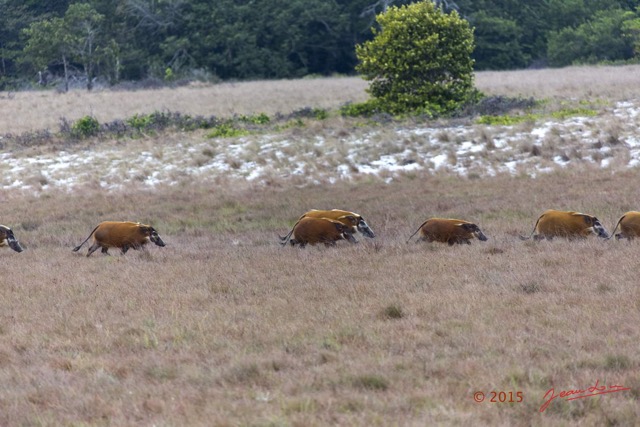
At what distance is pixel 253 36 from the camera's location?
201 ft

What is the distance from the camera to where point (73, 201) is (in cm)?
2042

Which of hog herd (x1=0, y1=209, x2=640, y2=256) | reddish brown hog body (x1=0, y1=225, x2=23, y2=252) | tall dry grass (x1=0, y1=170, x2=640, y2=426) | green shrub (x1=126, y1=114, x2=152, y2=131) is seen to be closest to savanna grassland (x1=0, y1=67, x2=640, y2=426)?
tall dry grass (x1=0, y1=170, x2=640, y2=426)

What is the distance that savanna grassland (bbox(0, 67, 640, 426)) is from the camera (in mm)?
6367

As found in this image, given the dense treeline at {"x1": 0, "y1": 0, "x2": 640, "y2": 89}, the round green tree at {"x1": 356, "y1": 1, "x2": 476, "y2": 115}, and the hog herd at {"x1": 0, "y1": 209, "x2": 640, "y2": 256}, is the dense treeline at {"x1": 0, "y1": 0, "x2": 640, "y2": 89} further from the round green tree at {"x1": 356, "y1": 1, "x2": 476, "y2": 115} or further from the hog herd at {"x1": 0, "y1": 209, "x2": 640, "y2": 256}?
the hog herd at {"x1": 0, "y1": 209, "x2": 640, "y2": 256}

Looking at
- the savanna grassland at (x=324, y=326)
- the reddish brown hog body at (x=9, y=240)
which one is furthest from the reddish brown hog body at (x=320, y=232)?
the reddish brown hog body at (x=9, y=240)

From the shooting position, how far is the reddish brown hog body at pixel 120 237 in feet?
44.2

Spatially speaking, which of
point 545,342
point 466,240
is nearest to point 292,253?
point 466,240

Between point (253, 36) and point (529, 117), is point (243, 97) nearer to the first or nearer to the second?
point (529, 117)

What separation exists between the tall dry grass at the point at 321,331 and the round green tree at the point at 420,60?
1450 cm

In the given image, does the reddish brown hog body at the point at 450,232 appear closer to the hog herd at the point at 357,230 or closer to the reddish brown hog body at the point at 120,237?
the hog herd at the point at 357,230

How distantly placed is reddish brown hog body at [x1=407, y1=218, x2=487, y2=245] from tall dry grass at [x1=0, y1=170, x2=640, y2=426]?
1.11ft

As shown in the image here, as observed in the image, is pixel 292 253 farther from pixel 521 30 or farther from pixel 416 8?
pixel 521 30

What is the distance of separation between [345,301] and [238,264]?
2.75 m
